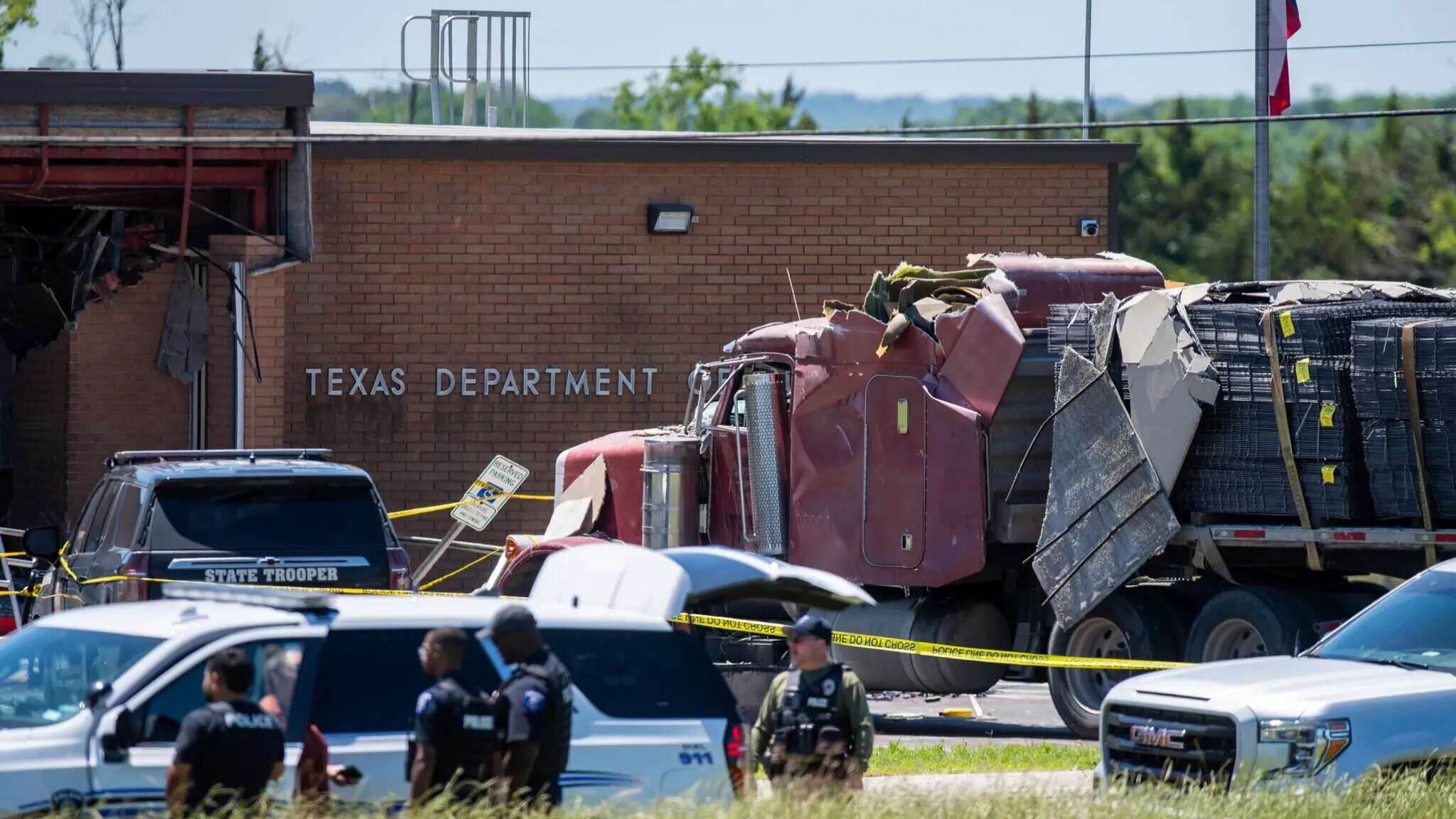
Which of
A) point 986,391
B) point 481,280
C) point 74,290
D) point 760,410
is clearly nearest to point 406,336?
point 481,280

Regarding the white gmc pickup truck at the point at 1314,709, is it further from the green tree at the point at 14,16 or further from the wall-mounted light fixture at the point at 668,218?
the green tree at the point at 14,16

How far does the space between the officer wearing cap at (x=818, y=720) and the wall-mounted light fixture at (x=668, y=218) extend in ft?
42.5

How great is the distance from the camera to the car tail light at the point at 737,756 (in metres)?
7.10

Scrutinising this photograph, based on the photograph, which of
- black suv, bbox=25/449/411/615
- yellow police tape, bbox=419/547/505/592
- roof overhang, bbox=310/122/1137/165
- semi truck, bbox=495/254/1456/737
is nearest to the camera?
black suv, bbox=25/449/411/615

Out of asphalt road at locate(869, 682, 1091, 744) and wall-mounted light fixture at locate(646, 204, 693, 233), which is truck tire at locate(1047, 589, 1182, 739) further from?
wall-mounted light fixture at locate(646, 204, 693, 233)

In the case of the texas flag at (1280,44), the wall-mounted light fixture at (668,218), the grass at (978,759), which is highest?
the texas flag at (1280,44)

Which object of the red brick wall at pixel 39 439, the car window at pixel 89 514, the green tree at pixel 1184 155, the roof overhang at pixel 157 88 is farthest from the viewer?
the green tree at pixel 1184 155

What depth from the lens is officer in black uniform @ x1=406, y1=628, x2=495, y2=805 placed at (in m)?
6.35

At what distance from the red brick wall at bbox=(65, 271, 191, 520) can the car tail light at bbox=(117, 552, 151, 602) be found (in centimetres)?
974

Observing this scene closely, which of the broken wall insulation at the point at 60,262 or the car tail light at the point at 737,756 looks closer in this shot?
the car tail light at the point at 737,756

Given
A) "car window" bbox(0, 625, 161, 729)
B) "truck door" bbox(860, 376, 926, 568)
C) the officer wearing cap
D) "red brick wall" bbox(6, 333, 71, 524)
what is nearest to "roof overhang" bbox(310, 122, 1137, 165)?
"red brick wall" bbox(6, 333, 71, 524)

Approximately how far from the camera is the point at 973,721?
564 inches

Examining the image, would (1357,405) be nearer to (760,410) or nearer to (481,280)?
(760,410)

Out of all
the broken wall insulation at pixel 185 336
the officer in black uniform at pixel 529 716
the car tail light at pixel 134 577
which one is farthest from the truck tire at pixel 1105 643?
the broken wall insulation at pixel 185 336
